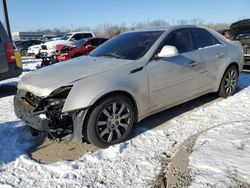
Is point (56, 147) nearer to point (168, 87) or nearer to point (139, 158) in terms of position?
point (139, 158)

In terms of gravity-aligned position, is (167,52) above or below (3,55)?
above

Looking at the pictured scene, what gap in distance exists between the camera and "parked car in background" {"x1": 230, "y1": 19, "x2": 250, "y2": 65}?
826cm

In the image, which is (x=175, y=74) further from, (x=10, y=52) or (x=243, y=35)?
(x=243, y=35)

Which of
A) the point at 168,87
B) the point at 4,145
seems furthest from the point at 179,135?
the point at 4,145

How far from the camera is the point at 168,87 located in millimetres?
4520

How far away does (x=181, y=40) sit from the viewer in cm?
495

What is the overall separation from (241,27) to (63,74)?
20.9 feet

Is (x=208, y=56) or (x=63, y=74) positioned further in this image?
(x=208, y=56)

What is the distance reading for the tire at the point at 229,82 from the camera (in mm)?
5837

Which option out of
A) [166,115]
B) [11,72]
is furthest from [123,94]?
[11,72]

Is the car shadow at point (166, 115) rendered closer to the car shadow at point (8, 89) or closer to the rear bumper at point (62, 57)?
the car shadow at point (8, 89)

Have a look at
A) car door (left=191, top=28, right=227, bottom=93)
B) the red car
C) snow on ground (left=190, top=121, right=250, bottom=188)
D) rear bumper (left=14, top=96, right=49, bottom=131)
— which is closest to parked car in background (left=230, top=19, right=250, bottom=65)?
car door (left=191, top=28, right=227, bottom=93)

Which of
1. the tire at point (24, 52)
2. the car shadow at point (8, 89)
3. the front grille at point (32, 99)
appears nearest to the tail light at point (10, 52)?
the car shadow at point (8, 89)

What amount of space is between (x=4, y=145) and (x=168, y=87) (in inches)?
102
